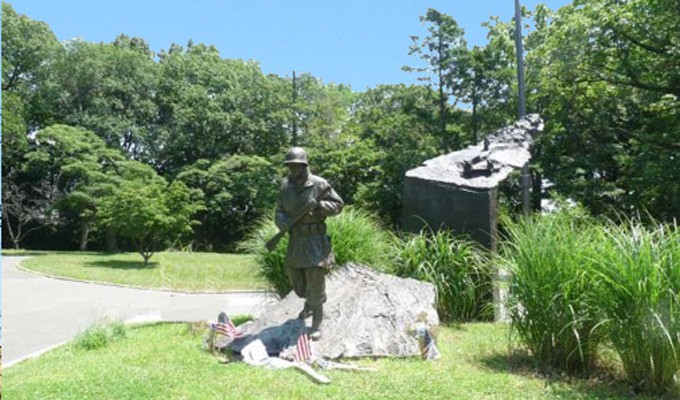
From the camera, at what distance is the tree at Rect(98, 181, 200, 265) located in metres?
18.4

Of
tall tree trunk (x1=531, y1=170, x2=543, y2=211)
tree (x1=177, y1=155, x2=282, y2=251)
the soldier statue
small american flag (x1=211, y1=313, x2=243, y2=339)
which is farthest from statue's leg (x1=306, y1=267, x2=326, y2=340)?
tree (x1=177, y1=155, x2=282, y2=251)

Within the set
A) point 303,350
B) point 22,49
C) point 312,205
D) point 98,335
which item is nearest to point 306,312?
point 303,350

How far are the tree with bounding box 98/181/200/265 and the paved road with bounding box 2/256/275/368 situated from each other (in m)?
4.16

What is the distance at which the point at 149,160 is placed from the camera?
1146 inches

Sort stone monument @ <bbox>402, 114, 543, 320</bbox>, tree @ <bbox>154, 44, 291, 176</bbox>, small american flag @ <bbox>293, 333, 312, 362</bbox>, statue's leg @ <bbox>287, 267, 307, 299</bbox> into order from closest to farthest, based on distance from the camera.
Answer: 1. small american flag @ <bbox>293, 333, 312, 362</bbox>
2. statue's leg @ <bbox>287, 267, 307, 299</bbox>
3. stone monument @ <bbox>402, 114, 543, 320</bbox>
4. tree @ <bbox>154, 44, 291, 176</bbox>

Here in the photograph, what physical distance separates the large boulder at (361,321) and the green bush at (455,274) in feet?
3.16

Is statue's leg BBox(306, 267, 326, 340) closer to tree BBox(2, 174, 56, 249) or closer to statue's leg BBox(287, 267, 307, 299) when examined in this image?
statue's leg BBox(287, 267, 307, 299)

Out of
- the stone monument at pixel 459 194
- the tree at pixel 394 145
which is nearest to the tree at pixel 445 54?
the tree at pixel 394 145

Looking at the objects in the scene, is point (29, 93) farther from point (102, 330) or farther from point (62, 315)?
point (102, 330)

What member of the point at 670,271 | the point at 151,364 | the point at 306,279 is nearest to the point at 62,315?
the point at 151,364

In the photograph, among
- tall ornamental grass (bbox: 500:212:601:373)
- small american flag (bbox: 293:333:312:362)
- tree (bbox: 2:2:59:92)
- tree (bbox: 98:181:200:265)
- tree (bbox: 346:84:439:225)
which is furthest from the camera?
tree (bbox: 2:2:59:92)

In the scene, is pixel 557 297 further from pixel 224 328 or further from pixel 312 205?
pixel 224 328

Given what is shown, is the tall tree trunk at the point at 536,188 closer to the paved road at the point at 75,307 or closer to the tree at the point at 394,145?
the tree at the point at 394,145

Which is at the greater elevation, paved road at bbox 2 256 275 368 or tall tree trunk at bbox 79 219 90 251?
tall tree trunk at bbox 79 219 90 251
